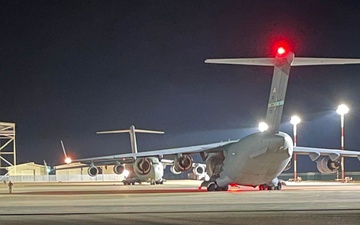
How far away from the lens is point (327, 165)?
43.5 m

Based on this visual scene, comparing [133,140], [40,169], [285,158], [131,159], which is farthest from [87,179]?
[285,158]

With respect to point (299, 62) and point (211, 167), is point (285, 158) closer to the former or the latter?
point (299, 62)

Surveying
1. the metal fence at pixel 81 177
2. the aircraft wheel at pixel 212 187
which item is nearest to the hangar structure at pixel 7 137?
the metal fence at pixel 81 177

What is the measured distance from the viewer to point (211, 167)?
42219 millimetres

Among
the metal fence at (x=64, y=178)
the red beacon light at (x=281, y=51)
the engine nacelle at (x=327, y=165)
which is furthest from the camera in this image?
the metal fence at (x=64, y=178)

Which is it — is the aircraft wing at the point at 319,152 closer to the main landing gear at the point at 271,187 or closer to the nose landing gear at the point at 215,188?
the main landing gear at the point at 271,187

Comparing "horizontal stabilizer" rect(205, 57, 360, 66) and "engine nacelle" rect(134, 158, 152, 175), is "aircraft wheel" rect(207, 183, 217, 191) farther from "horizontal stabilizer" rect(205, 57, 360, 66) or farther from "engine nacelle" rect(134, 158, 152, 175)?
"horizontal stabilizer" rect(205, 57, 360, 66)

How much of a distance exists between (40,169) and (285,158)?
3842 inches

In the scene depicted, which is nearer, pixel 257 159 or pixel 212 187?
pixel 257 159

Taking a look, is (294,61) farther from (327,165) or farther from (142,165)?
(142,165)

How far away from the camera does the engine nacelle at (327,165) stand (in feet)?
142

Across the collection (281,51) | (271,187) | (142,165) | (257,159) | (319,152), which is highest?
(281,51)

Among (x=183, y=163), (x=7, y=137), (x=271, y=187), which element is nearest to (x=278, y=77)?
(x=271, y=187)

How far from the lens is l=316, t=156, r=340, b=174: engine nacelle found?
43250mm
